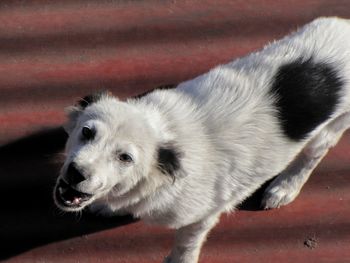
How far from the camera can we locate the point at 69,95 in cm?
376

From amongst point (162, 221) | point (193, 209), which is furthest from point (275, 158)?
point (162, 221)

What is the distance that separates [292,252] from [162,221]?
3.10ft

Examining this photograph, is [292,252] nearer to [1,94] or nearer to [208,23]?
[208,23]

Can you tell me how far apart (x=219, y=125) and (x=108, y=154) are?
0.70 m

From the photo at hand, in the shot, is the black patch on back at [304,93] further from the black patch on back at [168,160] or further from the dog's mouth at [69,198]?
the dog's mouth at [69,198]

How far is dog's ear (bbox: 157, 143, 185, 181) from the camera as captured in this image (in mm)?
2957

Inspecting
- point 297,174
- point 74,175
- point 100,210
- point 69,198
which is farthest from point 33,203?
point 297,174

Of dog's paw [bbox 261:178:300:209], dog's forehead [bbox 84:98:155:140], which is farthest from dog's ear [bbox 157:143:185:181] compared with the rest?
dog's paw [bbox 261:178:300:209]

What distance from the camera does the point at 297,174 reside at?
3807 millimetres

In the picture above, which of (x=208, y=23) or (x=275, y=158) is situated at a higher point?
(x=208, y=23)

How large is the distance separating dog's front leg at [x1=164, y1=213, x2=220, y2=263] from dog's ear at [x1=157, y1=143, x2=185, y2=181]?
589mm

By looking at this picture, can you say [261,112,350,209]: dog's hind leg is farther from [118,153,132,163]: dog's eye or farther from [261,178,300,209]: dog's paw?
[118,153,132,163]: dog's eye

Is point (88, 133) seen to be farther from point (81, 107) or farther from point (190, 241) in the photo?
point (190, 241)

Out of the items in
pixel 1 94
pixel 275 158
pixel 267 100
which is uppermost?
pixel 267 100
